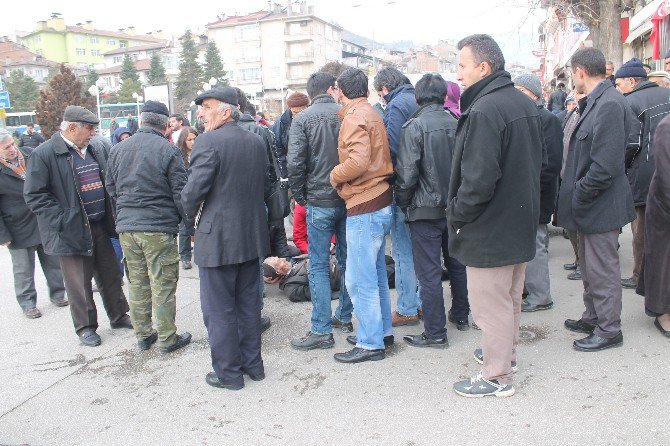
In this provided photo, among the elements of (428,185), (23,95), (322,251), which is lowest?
(322,251)

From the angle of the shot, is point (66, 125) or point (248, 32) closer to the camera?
point (66, 125)

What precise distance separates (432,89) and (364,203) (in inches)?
42.2

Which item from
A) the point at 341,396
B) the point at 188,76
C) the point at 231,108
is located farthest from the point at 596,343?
the point at 188,76

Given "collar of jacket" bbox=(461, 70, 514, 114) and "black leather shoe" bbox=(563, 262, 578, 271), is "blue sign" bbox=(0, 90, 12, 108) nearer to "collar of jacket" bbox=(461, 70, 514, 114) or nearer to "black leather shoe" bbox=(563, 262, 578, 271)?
"black leather shoe" bbox=(563, 262, 578, 271)

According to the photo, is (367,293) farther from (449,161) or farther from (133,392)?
(133,392)

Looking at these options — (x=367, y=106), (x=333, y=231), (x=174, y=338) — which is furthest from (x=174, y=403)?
(x=367, y=106)

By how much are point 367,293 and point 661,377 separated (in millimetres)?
2054

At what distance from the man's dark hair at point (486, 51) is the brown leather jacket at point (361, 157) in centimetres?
93

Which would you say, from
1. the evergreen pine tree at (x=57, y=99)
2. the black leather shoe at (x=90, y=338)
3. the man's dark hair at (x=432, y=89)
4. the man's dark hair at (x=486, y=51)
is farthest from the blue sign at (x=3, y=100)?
the man's dark hair at (x=486, y=51)

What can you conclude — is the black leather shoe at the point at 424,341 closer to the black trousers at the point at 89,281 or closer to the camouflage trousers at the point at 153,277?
the camouflage trousers at the point at 153,277

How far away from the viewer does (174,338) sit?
15.1 ft

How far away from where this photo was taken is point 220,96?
3801 millimetres

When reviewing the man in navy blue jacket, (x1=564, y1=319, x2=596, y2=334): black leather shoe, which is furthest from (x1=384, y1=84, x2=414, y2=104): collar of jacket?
(x1=564, y1=319, x2=596, y2=334): black leather shoe

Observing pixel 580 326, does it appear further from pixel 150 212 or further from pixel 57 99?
pixel 57 99
